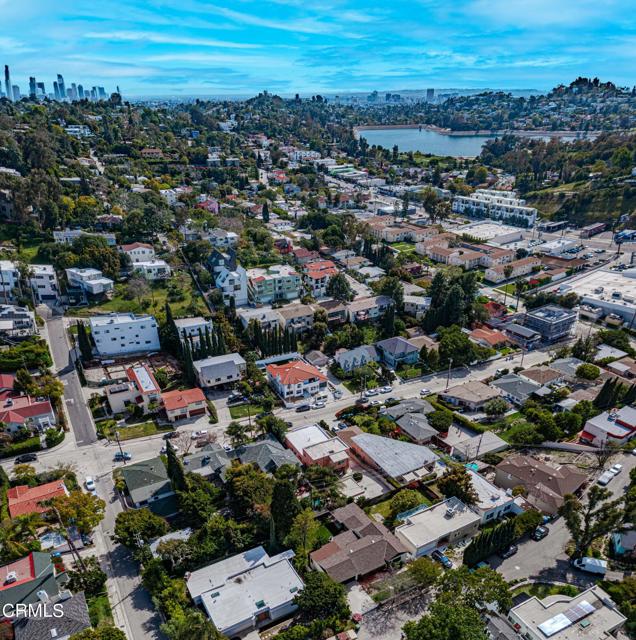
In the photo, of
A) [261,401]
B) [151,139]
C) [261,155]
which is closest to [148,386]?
[261,401]

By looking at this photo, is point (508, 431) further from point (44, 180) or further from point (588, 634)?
point (44, 180)

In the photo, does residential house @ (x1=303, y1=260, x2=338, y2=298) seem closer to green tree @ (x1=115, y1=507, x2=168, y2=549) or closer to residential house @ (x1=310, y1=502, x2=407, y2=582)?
residential house @ (x1=310, y1=502, x2=407, y2=582)

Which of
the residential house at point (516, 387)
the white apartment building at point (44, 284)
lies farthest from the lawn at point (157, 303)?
the residential house at point (516, 387)

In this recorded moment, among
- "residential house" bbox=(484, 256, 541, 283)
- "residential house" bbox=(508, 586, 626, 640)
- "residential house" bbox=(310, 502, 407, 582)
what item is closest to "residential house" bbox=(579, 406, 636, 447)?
"residential house" bbox=(508, 586, 626, 640)

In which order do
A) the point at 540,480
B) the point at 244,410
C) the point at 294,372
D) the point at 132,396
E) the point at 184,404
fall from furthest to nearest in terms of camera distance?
the point at 294,372
the point at 244,410
the point at 132,396
the point at 184,404
the point at 540,480

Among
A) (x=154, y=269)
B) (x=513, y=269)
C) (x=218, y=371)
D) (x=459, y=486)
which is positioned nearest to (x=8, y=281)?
(x=154, y=269)

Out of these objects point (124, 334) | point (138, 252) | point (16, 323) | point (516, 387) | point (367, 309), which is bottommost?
point (516, 387)

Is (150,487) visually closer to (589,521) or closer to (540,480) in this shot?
(540,480)

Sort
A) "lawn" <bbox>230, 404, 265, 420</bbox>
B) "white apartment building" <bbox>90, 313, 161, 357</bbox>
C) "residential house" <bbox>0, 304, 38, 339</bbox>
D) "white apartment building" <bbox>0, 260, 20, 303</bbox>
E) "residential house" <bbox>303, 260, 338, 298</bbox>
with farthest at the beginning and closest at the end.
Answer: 1. "residential house" <bbox>303, 260, 338, 298</bbox>
2. "white apartment building" <bbox>0, 260, 20, 303</bbox>
3. "residential house" <bbox>0, 304, 38, 339</bbox>
4. "white apartment building" <bbox>90, 313, 161, 357</bbox>
5. "lawn" <bbox>230, 404, 265, 420</bbox>
